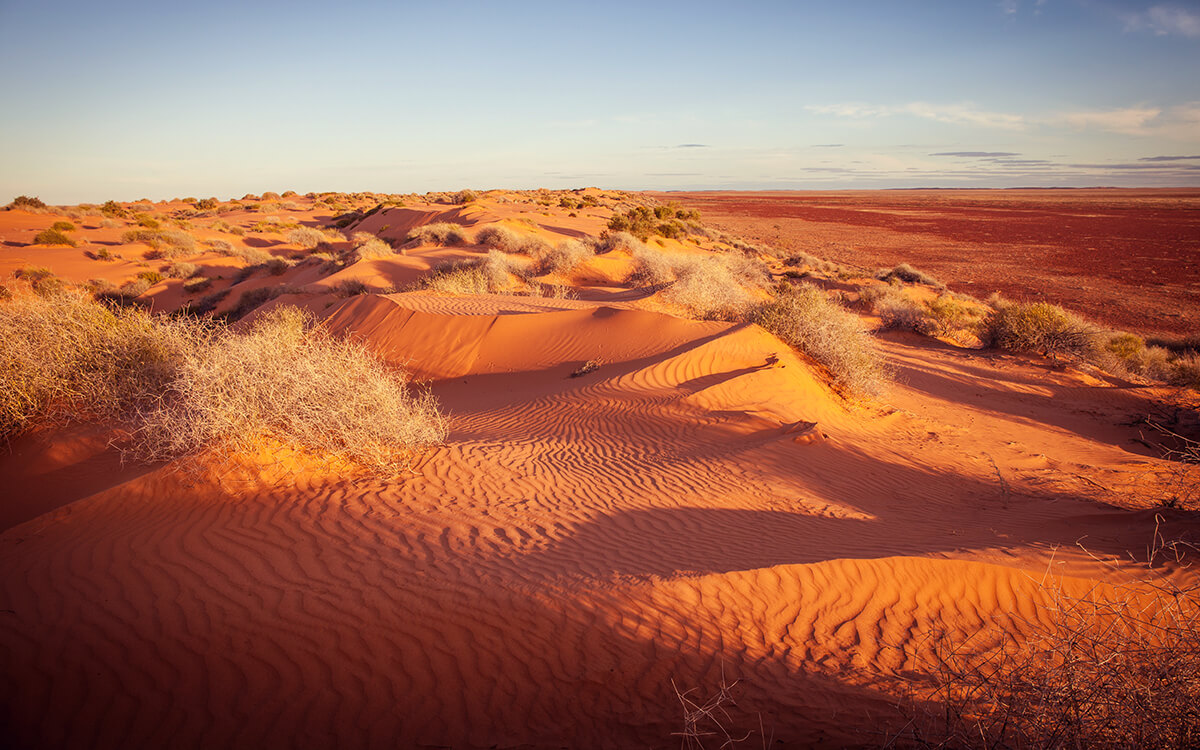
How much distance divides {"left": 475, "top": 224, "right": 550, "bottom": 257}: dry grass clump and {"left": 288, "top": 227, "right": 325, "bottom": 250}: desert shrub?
10484mm

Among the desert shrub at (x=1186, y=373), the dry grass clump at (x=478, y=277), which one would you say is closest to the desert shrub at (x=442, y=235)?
the dry grass clump at (x=478, y=277)

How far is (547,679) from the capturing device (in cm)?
318

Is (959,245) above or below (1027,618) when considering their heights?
above

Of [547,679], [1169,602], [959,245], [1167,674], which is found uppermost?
[959,245]

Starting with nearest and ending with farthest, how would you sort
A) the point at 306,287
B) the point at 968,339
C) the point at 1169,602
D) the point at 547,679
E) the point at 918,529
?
the point at 547,679, the point at 1169,602, the point at 918,529, the point at 968,339, the point at 306,287

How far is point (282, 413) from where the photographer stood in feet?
17.8

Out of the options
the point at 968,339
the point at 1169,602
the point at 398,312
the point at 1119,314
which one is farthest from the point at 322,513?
the point at 1119,314

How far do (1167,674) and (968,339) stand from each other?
49.8ft

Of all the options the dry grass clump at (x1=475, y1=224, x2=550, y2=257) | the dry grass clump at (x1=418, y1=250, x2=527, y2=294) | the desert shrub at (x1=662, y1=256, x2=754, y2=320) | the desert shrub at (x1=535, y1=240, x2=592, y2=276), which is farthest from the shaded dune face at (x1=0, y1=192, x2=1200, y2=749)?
the dry grass clump at (x1=475, y1=224, x2=550, y2=257)

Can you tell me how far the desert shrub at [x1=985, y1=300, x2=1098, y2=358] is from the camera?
41.0ft

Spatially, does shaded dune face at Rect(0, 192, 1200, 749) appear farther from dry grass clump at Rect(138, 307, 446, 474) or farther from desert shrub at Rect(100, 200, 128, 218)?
desert shrub at Rect(100, 200, 128, 218)

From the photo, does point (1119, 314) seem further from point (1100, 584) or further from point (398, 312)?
point (398, 312)

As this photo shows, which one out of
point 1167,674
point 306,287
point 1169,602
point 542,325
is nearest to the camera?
point 1167,674

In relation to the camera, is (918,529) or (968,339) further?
(968,339)
